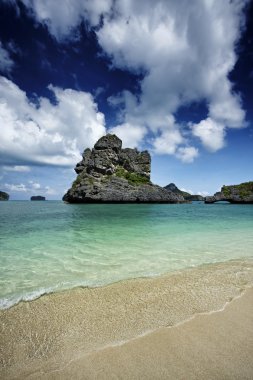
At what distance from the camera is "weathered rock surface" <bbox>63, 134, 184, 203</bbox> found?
2955 inches

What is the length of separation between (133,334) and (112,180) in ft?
249

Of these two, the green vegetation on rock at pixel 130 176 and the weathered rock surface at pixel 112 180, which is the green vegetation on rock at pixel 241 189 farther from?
the green vegetation on rock at pixel 130 176

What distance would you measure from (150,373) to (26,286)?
403 centimetres

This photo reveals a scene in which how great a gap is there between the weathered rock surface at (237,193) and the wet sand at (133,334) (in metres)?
94.1

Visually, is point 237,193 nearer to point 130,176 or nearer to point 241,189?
point 241,189

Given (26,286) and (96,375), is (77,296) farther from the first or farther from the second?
(96,375)

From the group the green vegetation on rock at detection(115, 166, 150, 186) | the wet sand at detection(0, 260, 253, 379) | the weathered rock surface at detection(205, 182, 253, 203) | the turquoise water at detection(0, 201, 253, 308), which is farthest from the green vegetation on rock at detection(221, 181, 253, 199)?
the wet sand at detection(0, 260, 253, 379)

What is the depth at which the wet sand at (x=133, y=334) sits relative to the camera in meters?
2.54

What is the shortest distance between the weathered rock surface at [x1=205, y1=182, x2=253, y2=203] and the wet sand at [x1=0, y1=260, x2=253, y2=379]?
94.1m

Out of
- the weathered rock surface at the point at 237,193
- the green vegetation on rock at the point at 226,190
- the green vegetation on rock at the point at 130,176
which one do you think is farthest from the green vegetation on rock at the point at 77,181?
the green vegetation on rock at the point at 226,190

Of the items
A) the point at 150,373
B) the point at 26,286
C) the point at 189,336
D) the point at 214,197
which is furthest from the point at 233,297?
the point at 214,197

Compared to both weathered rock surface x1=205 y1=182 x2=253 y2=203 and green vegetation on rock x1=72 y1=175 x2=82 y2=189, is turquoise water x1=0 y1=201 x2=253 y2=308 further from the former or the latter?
weathered rock surface x1=205 y1=182 x2=253 y2=203

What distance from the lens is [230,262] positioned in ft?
24.0

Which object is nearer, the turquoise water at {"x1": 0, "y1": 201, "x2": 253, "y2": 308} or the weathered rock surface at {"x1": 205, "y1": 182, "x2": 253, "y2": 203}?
the turquoise water at {"x1": 0, "y1": 201, "x2": 253, "y2": 308}
